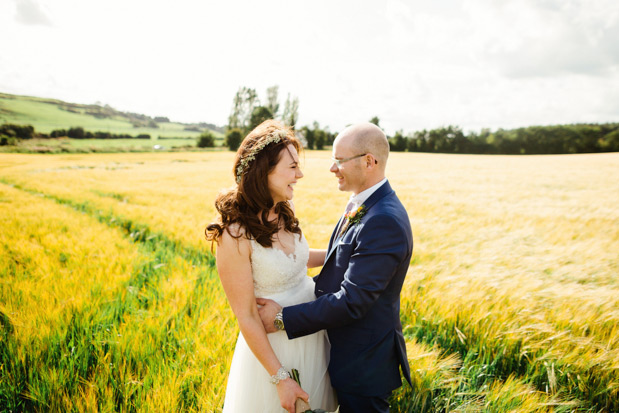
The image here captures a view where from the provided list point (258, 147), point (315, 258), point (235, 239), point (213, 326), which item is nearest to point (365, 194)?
point (258, 147)

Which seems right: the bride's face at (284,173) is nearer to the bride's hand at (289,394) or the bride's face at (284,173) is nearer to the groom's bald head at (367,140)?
the groom's bald head at (367,140)

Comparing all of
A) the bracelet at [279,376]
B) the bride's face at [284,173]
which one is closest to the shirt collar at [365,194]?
the bride's face at [284,173]

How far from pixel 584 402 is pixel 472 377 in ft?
2.92

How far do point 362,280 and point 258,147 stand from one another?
108 centimetres

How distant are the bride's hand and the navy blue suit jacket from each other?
277 mm

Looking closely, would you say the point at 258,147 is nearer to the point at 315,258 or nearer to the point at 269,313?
the point at 269,313

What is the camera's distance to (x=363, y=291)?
175 centimetres

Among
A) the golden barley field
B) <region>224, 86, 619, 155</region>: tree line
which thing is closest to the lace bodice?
the golden barley field

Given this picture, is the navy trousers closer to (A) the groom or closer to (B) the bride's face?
(A) the groom

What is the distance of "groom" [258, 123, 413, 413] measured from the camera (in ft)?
5.89

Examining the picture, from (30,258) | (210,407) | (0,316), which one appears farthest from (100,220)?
(210,407)

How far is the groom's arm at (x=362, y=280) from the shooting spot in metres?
1.76

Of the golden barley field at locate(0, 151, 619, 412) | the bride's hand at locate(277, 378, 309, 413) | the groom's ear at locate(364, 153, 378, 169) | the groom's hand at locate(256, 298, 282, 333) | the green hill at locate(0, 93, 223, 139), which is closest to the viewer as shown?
the bride's hand at locate(277, 378, 309, 413)

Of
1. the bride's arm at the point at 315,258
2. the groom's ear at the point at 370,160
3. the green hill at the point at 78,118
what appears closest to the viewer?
the groom's ear at the point at 370,160
